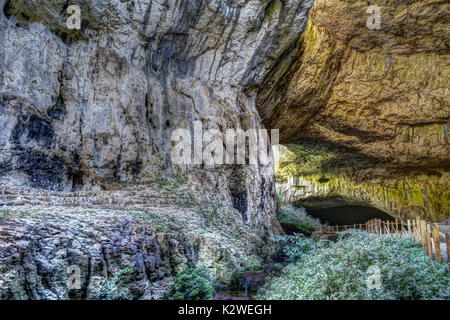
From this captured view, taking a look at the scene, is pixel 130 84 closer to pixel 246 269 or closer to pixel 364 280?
pixel 246 269

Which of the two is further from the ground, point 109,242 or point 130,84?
point 130,84

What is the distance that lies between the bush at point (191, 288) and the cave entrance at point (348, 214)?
25.6 m

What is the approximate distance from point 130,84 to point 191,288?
7143mm

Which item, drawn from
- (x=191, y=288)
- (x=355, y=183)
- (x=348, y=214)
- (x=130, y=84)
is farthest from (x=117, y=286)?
(x=348, y=214)

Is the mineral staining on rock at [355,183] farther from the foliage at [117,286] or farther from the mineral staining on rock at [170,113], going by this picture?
the foliage at [117,286]

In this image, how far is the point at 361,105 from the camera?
20.8 meters

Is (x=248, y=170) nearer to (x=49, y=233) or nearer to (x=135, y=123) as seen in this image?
(x=135, y=123)

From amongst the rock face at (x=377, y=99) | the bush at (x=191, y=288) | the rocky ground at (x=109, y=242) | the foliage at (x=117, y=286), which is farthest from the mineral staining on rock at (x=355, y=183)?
the foliage at (x=117, y=286)

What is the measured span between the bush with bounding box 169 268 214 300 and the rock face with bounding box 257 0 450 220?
1137cm

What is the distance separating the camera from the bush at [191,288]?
6614 mm

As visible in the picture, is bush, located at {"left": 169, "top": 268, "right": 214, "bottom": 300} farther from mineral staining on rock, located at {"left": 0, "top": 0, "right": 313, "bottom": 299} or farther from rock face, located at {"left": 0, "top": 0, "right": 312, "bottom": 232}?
rock face, located at {"left": 0, "top": 0, "right": 312, "bottom": 232}

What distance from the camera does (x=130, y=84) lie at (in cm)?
1148

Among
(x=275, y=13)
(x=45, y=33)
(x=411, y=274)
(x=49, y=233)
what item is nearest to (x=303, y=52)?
(x=275, y=13)
